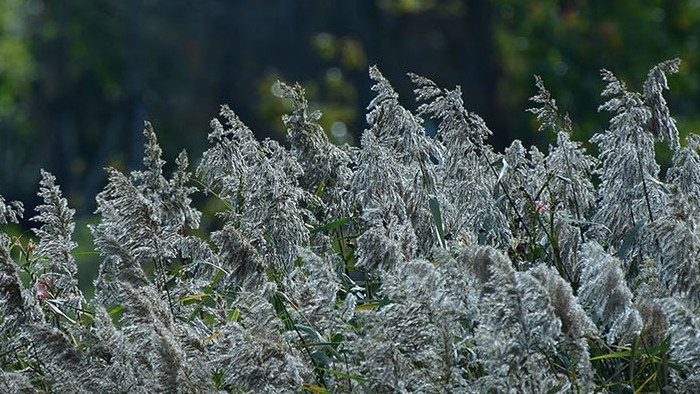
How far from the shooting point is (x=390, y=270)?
294 cm

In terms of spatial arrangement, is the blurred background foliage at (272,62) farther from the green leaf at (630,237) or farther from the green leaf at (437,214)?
the green leaf at (630,237)

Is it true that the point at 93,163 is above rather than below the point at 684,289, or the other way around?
above

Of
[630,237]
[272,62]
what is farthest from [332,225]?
[272,62]

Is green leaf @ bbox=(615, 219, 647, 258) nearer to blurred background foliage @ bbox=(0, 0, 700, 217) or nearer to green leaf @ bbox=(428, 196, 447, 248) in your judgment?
green leaf @ bbox=(428, 196, 447, 248)

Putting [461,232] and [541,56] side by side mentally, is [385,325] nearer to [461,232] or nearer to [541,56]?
[461,232]

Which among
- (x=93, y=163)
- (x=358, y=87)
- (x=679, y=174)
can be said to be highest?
(x=93, y=163)

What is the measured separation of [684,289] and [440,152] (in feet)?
3.30

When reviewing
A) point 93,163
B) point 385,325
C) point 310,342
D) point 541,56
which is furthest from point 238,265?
point 93,163

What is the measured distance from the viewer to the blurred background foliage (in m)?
18.3

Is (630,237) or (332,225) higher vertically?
(332,225)

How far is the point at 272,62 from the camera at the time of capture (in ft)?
94.2

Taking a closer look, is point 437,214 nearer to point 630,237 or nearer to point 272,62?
point 630,237

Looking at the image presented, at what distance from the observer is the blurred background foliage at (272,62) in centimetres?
1827

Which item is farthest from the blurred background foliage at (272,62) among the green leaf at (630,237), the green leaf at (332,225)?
the green leaf at (630,237)
